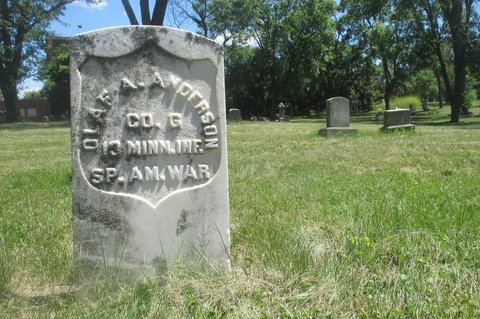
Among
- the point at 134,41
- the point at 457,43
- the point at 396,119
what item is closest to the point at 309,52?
the point at 457,43

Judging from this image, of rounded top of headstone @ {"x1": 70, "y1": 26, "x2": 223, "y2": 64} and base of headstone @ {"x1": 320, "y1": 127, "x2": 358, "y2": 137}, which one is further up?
rounded top of headstone @ {"x1": 70, "y1": 26, "x2": 223, "y2": 64}

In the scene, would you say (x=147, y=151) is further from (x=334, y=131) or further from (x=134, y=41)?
(x=334, y=131)

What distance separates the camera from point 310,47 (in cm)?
4772

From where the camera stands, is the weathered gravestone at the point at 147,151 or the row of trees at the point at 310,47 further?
the row of trees at the point at 310,47

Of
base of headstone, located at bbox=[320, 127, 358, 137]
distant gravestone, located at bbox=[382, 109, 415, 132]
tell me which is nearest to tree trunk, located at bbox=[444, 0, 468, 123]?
distant gravestone, located at bbox=[382, 109, 415, 132]

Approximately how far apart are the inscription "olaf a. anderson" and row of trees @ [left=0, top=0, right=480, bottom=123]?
1213 inches

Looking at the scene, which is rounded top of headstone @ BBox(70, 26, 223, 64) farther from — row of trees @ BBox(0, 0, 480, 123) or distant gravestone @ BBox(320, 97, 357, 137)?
row of trees @ BBox(0, 0, 480, 123)

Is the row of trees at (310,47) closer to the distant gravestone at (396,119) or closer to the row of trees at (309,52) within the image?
the row of trees at (309,52)

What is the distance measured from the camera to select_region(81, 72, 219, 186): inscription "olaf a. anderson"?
334cm

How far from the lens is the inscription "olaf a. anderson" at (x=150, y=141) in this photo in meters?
3.34

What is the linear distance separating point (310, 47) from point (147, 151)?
152 feet

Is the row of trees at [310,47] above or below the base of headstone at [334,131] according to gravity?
above

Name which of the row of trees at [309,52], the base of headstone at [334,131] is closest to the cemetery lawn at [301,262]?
the base of headstone at [334,131]

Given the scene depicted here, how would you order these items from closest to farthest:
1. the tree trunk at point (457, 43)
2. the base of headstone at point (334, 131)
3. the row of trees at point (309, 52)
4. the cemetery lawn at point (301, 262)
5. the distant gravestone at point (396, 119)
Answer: the cemetery lawn at point (301, 262) < the base of headstone at point (334, 131) < the distant gravestone at point (396, 119) < the tree trunk at point (457, 43) < the row of trees at point (309, 52)
